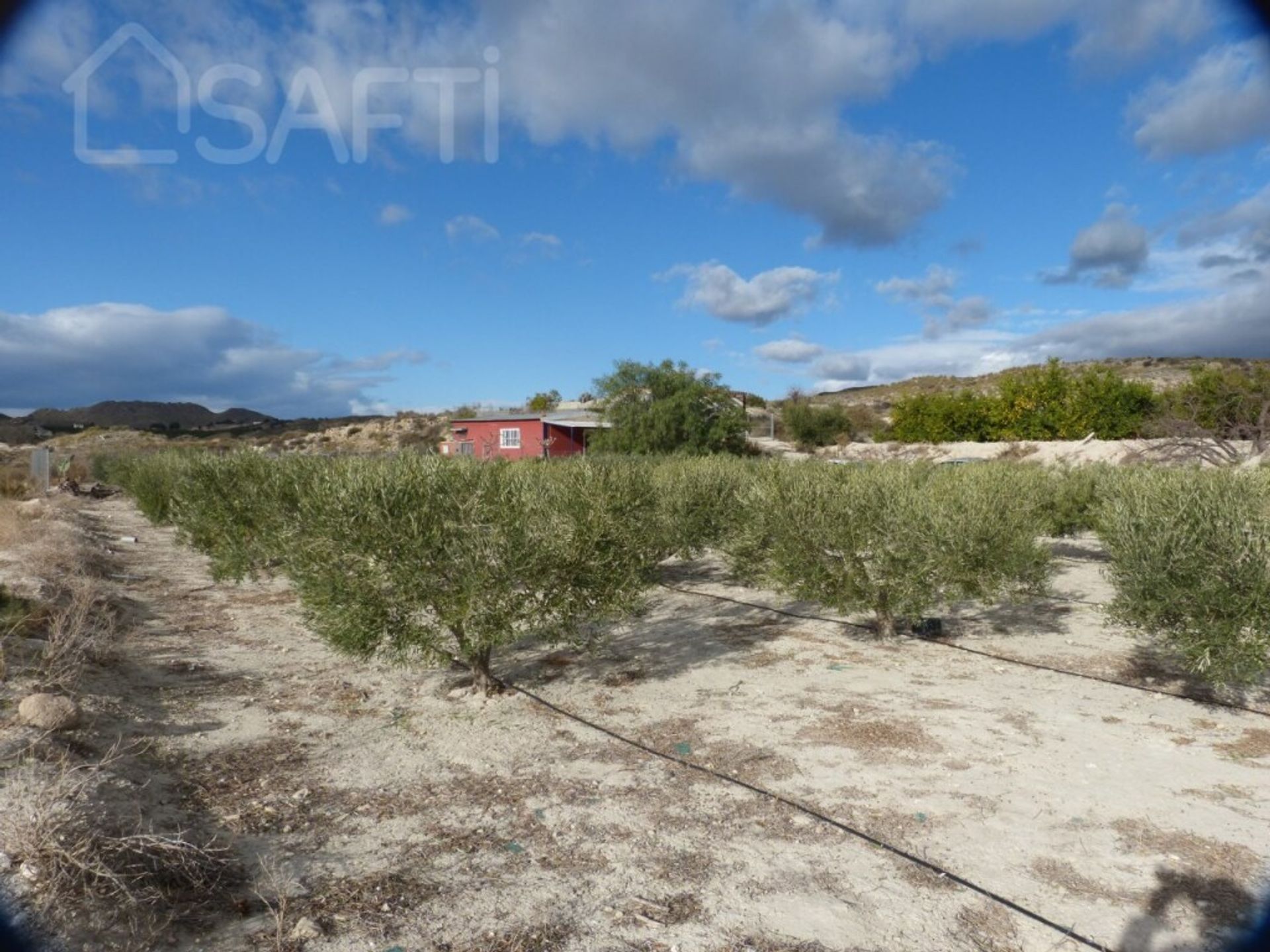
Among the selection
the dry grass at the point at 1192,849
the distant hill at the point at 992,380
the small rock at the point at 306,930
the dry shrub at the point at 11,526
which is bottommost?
the dry grass at the point at 1192,849

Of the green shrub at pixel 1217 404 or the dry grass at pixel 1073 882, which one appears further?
the green shrub at pixel 1217 404

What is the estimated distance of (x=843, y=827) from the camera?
17.6ft

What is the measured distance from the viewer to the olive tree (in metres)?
7.30

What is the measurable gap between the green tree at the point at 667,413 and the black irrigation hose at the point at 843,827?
35.2 meters

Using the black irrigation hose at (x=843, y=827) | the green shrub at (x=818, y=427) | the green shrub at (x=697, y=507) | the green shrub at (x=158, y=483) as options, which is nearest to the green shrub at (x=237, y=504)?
the green shrub at (x=158, y=483)

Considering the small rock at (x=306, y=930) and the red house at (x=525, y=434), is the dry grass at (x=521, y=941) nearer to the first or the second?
the small rock at (x=306, y=930)

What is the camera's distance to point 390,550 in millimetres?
7281

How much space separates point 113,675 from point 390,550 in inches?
173

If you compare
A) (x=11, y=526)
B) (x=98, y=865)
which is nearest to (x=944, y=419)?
(x=11, y=526)

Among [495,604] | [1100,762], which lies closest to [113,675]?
[495,604]

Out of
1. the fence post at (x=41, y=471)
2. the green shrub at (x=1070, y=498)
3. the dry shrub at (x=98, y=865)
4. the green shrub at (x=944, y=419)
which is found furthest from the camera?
the green shrub at (x=944, y=419)

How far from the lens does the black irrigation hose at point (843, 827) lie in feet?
13.6

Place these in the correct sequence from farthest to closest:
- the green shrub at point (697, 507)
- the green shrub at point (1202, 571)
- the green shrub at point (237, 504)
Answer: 1. the green shrub at point (697, 507)
2. the green shrub at point (237, 504)
3. the green shrub at point (1202, 571)

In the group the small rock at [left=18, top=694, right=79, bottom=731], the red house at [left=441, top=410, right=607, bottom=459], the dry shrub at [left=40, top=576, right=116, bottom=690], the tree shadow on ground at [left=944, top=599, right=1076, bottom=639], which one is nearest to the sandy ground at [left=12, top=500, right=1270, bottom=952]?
the dry shrub at [left=40, top=576, right=116, bottom=690]
